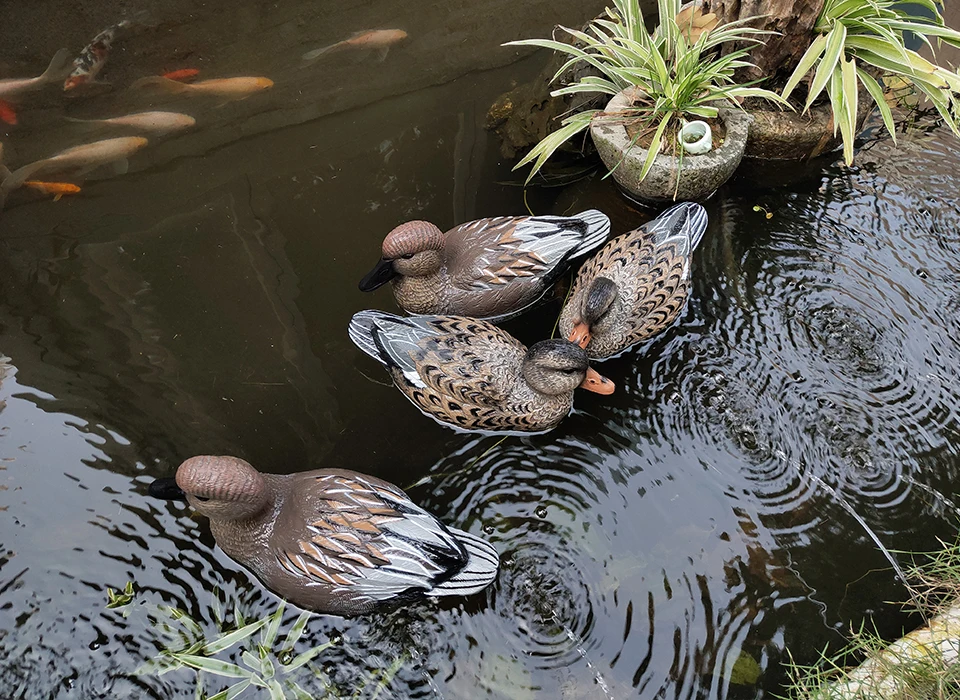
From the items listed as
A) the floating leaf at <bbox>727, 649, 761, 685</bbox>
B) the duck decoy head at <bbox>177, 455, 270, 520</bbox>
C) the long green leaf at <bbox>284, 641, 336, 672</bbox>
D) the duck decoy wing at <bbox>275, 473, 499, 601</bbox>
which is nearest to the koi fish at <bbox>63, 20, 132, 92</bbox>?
the duck decoy head at <bbox>177, 455, 270, 520</bbox>

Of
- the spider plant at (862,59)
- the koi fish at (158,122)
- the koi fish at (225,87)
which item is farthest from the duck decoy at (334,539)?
the koi fish at (225,87)

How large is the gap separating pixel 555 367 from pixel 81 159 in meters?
4.00

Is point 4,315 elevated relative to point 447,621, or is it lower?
elevated

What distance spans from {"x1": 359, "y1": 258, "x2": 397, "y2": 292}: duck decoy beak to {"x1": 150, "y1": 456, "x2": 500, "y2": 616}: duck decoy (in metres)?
1.24

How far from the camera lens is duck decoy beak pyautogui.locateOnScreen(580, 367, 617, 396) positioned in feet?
11.4

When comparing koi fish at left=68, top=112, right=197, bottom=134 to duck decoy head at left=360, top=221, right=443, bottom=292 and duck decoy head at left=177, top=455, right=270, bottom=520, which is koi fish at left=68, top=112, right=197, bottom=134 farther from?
duck decoy head at left=177, top=455, right=270, bottom=520

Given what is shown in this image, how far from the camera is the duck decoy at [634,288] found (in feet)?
11.8

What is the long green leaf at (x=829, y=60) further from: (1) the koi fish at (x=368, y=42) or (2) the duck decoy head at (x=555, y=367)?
(1) the koi fish at (x=368, y=42)

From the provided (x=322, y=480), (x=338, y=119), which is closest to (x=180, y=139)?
(x=338, y=119)

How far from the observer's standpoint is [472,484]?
11.1ft

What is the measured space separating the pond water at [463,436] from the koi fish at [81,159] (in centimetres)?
16

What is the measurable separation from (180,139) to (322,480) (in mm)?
3445

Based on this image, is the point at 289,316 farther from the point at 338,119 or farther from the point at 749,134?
the point at 749,134

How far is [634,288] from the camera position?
145 inches
